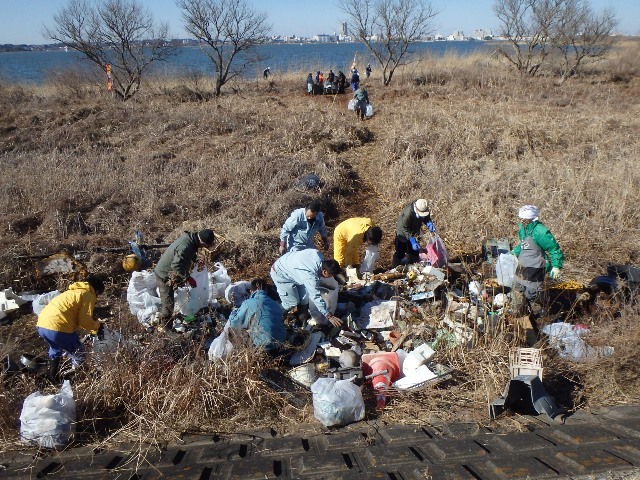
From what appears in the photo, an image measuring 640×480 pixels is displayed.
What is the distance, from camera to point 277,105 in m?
16.0

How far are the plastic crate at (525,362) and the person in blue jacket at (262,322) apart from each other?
1.92 metres


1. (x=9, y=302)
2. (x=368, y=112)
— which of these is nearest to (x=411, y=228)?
(x=9, y=302)

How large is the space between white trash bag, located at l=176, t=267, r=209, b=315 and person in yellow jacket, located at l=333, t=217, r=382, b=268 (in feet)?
5.57

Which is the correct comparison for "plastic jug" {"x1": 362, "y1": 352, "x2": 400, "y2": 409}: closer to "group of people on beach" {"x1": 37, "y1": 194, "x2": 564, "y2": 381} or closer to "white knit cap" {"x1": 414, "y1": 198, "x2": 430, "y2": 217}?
"group of people on beach" {"x1": 37, "y1": 194, "x2": 564, "y2": 381}

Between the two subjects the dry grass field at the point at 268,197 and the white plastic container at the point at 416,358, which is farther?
the white plastic container at the point at 416,358

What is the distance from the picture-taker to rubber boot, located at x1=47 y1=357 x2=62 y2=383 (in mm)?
4012

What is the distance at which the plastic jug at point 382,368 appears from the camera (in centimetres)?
376

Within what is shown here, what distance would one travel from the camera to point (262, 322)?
423 centimetres

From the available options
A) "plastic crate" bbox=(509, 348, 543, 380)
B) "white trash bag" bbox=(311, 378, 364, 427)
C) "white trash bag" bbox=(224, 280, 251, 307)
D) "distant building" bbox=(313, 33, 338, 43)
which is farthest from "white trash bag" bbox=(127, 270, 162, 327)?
"distant building" bbox=(313, 33, 338, 43)

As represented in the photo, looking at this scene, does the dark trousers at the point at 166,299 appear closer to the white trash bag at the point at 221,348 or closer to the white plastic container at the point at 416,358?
the white trash bag at the point at 221,348

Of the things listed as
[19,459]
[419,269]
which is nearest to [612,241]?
[419,269]

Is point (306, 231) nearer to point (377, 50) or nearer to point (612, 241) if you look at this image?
point (612, 241)

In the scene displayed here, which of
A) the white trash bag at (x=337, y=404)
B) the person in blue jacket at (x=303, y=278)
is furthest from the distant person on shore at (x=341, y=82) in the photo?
the white trash bag at (x=337, y=404)

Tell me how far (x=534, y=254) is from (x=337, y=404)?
8.43 ft
